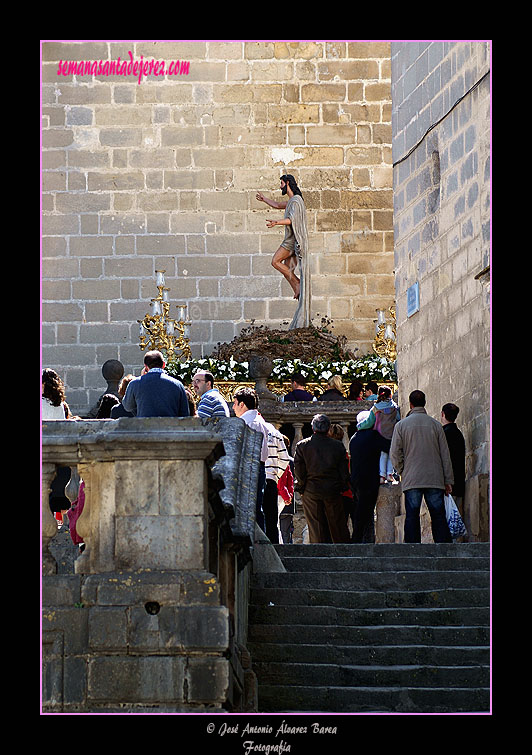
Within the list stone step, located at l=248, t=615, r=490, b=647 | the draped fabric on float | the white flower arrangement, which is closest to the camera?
stone step, located at l=248, t=615, r=490, b=647

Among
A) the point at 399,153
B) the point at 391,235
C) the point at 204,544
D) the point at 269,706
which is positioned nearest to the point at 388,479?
the point at 399,153

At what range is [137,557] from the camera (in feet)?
23.2

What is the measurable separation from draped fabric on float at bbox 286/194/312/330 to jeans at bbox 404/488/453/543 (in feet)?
30.3

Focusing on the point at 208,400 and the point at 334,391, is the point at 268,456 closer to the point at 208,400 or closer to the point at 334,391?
the point at 208,400

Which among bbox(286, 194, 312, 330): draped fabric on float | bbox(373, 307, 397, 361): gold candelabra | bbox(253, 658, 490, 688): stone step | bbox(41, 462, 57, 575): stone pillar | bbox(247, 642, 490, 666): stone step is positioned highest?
bbox(286, 194, 312, 330): draped fabric on float

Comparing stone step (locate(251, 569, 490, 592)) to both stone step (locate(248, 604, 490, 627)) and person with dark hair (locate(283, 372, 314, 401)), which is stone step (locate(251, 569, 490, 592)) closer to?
stone step (locate(248, 604, 490, 627))

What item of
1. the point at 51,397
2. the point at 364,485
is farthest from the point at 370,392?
the point at 51,397

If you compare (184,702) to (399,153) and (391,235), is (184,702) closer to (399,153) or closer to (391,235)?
(399,153)

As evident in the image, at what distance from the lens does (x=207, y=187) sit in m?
22.6

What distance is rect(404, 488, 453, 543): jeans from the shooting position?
12.1 m

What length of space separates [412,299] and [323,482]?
4.18 meters

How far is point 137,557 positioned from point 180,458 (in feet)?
1.50

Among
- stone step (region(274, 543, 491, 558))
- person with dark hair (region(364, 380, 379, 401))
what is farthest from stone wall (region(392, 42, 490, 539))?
stone step (region(274, 543, 491, 558))

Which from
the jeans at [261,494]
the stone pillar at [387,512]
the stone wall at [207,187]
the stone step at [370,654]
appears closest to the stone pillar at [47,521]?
the stone step at [370,654]
